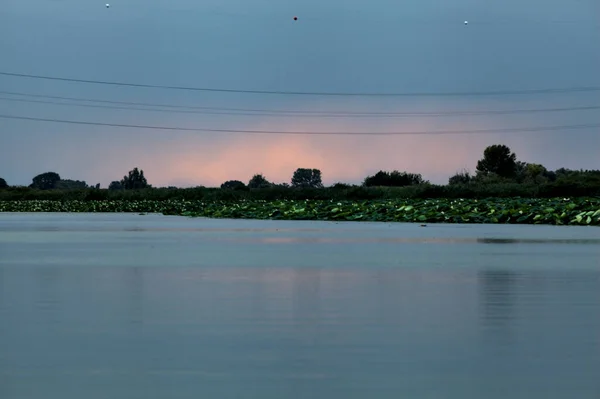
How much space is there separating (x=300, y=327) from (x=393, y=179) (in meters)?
73.5

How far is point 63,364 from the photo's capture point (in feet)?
14.7

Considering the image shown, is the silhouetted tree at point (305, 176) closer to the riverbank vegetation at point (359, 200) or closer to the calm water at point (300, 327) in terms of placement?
the riverbank vegetation at point (359, 200)

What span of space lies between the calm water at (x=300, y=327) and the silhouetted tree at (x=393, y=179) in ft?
218

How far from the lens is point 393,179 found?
78688 mm

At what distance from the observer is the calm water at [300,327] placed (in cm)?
405

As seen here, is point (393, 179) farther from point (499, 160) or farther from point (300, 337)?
point (300, 337)

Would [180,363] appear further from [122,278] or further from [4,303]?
[122,278]

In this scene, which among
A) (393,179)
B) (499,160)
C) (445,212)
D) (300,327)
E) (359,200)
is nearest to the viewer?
(300,327)

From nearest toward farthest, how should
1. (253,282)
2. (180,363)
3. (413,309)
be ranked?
(180,363) < (413,309) < (253,282)

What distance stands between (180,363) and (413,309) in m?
2.44

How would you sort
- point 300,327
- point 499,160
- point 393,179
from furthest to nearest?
1. point 499,160
2. point 393,179
3. point 300,327

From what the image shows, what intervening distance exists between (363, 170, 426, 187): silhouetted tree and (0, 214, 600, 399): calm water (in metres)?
66.4

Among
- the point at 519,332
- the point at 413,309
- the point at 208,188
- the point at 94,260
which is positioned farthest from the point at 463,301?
the point at 208,188

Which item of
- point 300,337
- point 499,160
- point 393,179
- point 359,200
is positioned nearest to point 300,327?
point 300,337
